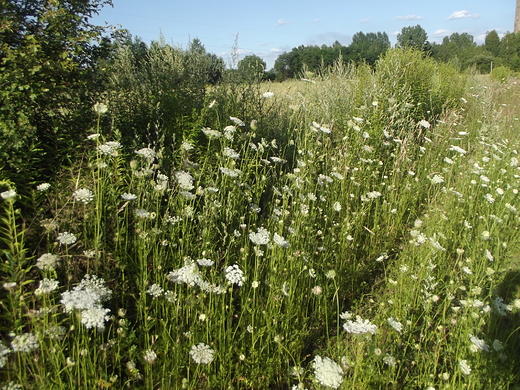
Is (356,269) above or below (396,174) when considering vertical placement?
below

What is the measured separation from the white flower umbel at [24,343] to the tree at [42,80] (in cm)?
129

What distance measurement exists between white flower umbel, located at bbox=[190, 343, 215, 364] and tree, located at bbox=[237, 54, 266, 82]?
3.77 m

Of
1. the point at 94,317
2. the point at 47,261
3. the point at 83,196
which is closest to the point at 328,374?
the point at 94,317

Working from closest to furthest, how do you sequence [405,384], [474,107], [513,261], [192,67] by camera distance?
[405,384] < [513,261] < [192,67] < [474,107]

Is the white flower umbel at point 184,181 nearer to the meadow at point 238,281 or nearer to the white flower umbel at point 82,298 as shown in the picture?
the meadow at point 238,281

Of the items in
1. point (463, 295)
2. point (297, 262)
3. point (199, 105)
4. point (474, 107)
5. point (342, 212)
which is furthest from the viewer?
point (474, 107)

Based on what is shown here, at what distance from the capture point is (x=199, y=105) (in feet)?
13.4

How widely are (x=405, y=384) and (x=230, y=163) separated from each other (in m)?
1.86

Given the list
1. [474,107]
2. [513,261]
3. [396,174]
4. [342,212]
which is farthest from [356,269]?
[474,107]

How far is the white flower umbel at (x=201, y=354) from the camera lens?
5.03 feet

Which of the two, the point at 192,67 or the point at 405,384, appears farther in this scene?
the point at 192,67

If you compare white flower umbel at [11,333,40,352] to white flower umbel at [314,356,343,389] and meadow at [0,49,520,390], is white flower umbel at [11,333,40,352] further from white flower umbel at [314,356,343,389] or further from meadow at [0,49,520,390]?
white flower umbel at [314,356,343,389]

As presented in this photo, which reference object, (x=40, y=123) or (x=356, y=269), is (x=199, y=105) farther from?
(x=356, y=269)

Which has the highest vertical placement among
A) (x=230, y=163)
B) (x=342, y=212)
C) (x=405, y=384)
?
(x=230, y=163)
